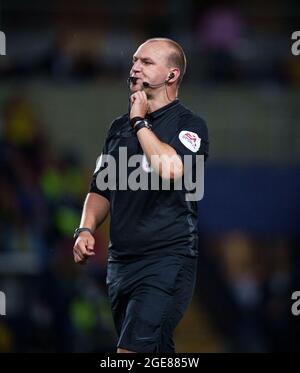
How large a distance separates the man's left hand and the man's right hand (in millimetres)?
730

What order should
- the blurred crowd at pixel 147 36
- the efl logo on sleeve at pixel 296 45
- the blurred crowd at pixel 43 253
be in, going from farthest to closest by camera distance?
the blurred crowd at pixel 147 36 → the efl logo on sleeve at pixel 296 45 → the blurred crowd at pixel 43 253

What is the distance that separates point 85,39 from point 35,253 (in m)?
4.49

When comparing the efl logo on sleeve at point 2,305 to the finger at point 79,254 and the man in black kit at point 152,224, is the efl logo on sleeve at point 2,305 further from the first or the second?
the finger at point 79,254

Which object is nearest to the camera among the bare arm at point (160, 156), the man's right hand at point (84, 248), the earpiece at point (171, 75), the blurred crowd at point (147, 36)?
the bare arm at point (160, 156)

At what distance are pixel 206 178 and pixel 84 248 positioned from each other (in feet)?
27.3

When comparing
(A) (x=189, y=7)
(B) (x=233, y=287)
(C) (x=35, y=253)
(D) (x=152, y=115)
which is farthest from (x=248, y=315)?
(D) (x=152, y=115)

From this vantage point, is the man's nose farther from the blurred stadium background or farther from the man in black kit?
the blurred stadium background

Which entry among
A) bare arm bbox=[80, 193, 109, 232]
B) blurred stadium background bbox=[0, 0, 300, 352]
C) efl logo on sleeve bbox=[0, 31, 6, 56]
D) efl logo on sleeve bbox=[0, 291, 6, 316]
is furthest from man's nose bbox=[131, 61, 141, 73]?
efl logo on sleeve bbox=[0, 31, 6, 56]

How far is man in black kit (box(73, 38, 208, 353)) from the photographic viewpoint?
665 centimetres

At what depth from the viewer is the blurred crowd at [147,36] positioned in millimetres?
15891

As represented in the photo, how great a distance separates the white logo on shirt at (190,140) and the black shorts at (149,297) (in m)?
0.64

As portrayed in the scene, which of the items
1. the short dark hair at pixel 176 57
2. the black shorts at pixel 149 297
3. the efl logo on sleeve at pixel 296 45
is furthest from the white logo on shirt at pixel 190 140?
the efl logo on sleeve at pixel 296 45

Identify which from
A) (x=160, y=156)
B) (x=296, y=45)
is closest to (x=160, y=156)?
(x=160, y=156)

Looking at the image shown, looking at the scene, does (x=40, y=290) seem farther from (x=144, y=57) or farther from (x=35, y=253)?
(x=144, y=57)
